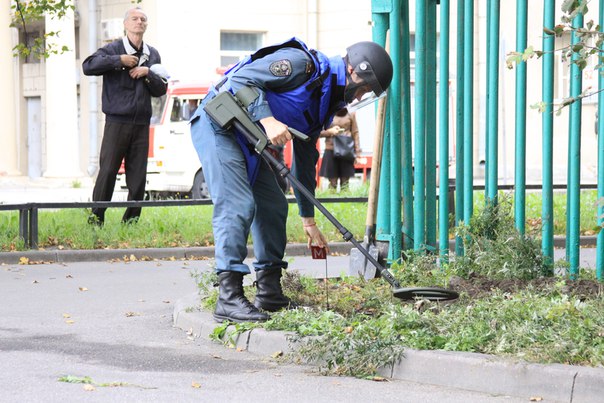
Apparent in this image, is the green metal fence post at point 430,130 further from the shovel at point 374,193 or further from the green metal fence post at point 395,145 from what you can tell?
the shovel at point 374,193

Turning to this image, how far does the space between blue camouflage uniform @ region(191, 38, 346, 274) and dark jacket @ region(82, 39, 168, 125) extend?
218 inches

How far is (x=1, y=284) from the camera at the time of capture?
9.71 m

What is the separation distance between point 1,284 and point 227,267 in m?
3.42

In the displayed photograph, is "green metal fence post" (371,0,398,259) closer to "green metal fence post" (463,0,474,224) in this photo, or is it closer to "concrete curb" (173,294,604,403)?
"green metal fence post" (463,0,474,224)

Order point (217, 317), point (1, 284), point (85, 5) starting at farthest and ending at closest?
point (85, 5)
point (1, 284)
point (217, 317)

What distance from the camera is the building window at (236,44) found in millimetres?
30906

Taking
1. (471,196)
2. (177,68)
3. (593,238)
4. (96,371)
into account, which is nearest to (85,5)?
(177,68)

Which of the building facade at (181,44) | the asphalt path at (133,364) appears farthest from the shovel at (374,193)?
the building facade at (181,44)

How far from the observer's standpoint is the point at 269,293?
281 inches

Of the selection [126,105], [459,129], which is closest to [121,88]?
[126,105]

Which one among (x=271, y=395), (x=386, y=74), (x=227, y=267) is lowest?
(x=271, y=395)

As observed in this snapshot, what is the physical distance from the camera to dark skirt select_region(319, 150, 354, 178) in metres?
19.3

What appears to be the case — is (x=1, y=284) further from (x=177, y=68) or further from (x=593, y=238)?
(x=177, y=68)

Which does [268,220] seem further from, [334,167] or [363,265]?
[334,167]
